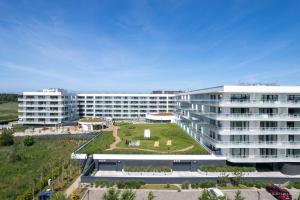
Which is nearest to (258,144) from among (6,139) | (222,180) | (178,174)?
(222,180)

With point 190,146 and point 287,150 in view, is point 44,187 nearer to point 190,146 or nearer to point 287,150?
point 190,146

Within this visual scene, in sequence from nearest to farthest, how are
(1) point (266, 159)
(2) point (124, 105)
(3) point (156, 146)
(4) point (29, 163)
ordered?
(1) point (266, 159) → (4) point (29, 163) → (3) point (156, 146) → (2) point (124, 105)

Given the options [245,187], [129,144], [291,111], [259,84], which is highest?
[259,84]

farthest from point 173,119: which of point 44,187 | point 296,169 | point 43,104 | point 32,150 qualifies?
point 44,187

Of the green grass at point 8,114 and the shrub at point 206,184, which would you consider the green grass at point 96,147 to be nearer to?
the shrub at point 206,184

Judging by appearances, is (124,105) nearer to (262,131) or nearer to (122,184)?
(262,131)

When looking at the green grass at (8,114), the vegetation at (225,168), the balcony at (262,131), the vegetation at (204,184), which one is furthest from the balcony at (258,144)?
the green grass at (8,114)

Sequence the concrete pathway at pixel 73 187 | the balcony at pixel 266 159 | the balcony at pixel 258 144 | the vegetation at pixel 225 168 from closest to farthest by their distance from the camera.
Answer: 1. the concrete pathway at pixel 73 187
2. the vegetation at pixel 225 168
3. the balcony at pixel 266 159
4. the balcony at pixel 258 144
